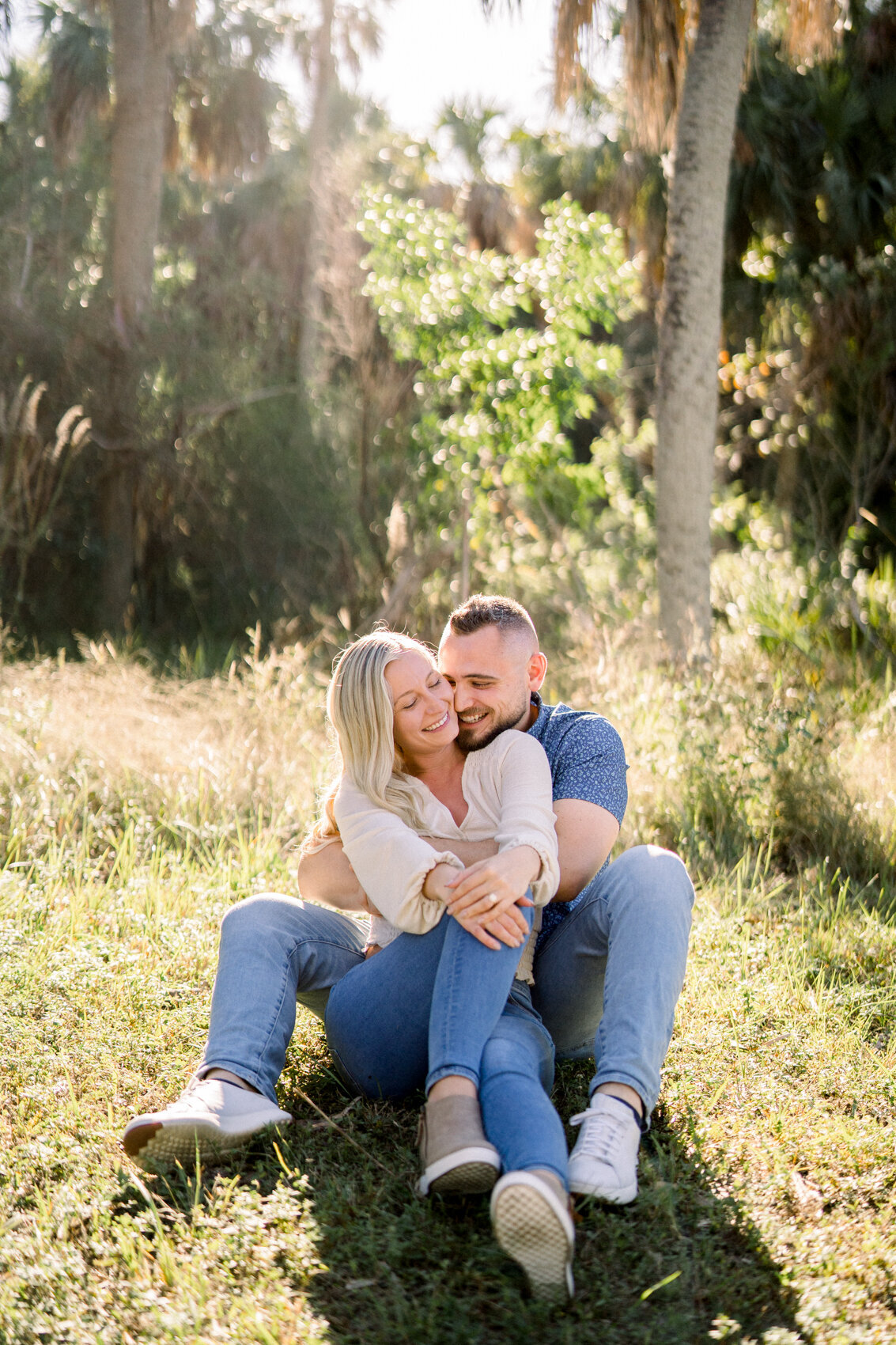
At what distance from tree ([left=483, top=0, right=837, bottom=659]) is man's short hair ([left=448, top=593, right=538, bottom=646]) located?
3935 millimetres

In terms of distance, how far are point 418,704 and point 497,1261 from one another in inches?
48.2

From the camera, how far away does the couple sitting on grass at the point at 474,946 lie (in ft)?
7.19

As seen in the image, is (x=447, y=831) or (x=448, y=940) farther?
(x=447, y=831)

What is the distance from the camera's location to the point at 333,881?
2814 millimetres

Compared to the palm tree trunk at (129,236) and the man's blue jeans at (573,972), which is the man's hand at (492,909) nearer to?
the man's blue jeans at (573,972)

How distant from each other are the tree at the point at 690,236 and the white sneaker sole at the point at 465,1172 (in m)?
4.89

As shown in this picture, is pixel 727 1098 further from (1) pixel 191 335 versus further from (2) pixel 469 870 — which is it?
(1) pixel 191 335

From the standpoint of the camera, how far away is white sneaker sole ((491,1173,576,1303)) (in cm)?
192

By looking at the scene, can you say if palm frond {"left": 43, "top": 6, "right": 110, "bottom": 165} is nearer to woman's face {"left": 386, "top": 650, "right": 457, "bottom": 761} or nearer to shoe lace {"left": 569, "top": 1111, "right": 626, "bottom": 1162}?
woman's face {"left": 386, "top": 650, "right": 457, "bottom": 761}

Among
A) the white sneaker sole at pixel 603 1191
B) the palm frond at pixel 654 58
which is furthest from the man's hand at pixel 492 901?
the palm frond at pixel 654 58

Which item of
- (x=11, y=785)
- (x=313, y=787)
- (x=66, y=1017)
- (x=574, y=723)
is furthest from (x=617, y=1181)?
(x=11, y=785)

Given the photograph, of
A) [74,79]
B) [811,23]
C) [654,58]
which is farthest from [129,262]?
[811,23]

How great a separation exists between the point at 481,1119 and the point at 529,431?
19.3ft

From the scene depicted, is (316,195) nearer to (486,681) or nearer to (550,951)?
(486,681)
